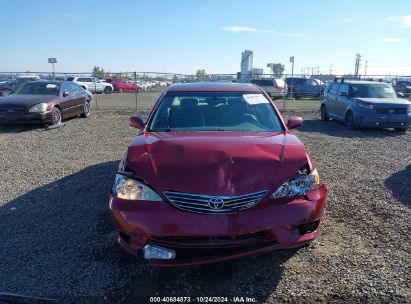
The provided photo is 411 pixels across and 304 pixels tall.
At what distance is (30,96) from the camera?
13.0 meters

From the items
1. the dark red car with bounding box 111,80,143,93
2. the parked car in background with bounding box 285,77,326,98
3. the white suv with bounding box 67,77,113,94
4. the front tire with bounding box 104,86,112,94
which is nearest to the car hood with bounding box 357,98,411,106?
the parked car in background with bounding box 285,77,326,98

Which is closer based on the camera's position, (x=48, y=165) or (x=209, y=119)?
(x=209, y=119)

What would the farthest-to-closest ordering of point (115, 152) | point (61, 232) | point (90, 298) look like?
point (115, 152)
point (61, 232)
point (90, 298)

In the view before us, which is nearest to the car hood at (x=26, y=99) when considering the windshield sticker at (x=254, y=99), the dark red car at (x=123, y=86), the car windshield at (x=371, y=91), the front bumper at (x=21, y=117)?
the front bumper at (x=21, y=117)

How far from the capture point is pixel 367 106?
1260 cm

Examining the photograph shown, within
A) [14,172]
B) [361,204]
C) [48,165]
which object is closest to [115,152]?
[48,165]

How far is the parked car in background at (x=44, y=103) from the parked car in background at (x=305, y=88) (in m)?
16.2

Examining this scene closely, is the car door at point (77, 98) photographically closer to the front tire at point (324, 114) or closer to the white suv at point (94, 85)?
the front tire at point (324, 114)

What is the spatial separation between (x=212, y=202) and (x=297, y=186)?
80 cm

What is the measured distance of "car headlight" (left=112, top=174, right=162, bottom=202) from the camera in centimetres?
333

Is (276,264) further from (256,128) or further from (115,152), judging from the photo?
(115,152)

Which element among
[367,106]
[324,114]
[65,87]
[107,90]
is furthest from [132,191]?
[107,90]

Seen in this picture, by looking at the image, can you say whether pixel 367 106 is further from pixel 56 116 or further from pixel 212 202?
pixel 212 202

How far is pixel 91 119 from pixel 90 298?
511 inches
